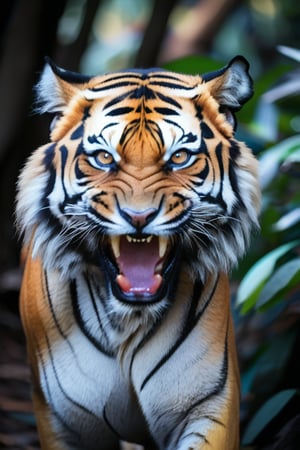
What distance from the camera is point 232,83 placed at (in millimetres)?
3256

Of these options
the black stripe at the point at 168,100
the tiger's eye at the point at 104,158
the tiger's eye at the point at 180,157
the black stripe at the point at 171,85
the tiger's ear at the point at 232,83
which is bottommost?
the tiger's eye at the point at 104,158

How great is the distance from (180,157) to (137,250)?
1.05 feet

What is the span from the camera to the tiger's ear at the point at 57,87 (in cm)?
326

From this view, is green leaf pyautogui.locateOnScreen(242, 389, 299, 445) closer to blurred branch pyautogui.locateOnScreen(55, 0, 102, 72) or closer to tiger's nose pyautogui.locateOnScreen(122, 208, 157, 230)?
Result: tiger's nose pyautogui.locateOnScreen(122, 208, 157, 230)

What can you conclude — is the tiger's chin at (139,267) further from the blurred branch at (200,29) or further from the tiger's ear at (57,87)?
the blurred branch at (200,29)

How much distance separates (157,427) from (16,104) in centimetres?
317

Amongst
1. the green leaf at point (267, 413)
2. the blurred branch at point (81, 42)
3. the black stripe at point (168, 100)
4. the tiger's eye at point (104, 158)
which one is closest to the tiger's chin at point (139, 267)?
the tiger's eye at point (104, 158)

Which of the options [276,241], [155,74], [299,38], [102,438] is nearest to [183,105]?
[155,74]

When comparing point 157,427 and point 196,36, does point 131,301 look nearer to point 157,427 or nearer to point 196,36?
point 157,427

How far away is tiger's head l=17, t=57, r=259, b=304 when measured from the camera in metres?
3.02

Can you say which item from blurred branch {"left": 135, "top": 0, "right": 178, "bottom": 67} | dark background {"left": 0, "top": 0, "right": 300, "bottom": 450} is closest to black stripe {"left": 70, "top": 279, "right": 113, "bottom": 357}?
dark background {"left": 0, "top": 0, "right": 300, "bottom": 450}

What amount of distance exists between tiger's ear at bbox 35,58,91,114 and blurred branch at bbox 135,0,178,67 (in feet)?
12.1

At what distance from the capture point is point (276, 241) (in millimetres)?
5211

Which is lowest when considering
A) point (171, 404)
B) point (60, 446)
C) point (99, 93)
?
point (60, 446)
